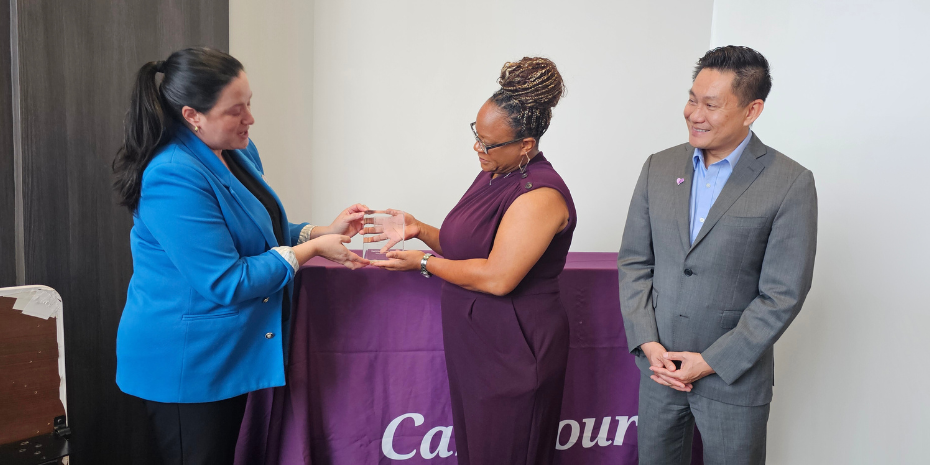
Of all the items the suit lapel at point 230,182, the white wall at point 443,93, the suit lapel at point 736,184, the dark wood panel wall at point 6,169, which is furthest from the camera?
the white wall at point 443,93

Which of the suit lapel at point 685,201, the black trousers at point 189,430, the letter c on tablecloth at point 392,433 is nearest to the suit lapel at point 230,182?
the black trousers at point 189,430

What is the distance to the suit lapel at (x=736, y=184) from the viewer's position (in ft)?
5.42

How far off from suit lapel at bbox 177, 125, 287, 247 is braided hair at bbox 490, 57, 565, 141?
2.56 feet

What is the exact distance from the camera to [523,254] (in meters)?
1.59

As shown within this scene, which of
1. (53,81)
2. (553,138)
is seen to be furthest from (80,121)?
(553,138)

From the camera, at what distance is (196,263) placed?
1460mm

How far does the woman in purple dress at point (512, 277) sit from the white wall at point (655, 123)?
1.55 metres

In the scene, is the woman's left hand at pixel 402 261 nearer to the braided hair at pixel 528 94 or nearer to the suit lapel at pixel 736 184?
the braided hair at pixel 528 94

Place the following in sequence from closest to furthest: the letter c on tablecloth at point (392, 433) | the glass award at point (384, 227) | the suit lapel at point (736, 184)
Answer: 1. the suit lapel at point (736, 184)
2. the glass award at point (384, 227)
3. the letter c on tablecloth at point (392, 433)

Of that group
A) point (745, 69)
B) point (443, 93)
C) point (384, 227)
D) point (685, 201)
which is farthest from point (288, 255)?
point (443, 93)

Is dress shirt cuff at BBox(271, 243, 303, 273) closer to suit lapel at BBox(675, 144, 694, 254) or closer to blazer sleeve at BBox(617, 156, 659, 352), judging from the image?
blazer sleeve at BBox(617, 156, 659, 352)

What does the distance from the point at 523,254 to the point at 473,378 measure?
46 centimetres

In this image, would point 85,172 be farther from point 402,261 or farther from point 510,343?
point 510,343

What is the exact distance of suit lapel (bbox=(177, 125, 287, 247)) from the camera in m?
1.55
